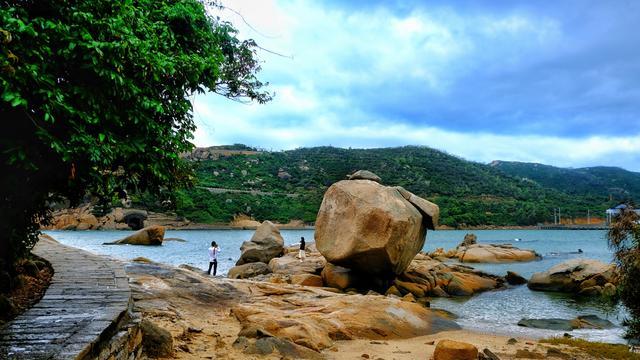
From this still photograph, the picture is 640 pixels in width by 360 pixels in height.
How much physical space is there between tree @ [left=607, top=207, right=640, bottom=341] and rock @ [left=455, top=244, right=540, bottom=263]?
1397 inches

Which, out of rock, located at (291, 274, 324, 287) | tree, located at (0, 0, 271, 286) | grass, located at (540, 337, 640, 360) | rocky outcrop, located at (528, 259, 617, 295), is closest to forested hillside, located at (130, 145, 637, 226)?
rock, located at (291, 274, 324, 287)

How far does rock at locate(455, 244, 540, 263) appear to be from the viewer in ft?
153

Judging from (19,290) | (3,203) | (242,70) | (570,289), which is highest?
(242,70)

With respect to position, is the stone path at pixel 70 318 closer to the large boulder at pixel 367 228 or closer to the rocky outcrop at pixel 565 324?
the large boulder at pixel 367 228

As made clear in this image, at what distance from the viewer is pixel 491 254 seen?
4812 centimetres

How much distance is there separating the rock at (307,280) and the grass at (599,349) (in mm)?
11324

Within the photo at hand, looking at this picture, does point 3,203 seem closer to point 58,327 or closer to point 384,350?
point 58,327

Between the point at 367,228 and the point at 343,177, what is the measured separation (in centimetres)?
8757

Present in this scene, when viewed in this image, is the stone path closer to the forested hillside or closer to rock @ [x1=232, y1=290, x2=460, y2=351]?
rock @ [x1=232, y1=290, x2=460, y2=351]

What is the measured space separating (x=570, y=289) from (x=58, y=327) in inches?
1156

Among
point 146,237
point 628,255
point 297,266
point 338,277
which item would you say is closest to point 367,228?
point 338,277

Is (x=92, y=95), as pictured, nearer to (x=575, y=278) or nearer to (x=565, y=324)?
(x=565, y=324)

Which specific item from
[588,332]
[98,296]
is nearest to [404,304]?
[588,332]

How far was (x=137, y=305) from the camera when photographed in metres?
11.0
